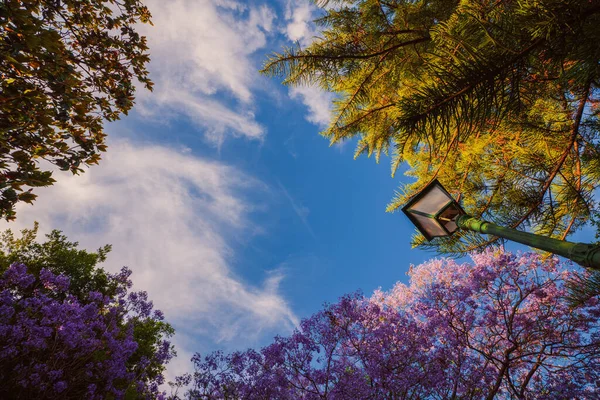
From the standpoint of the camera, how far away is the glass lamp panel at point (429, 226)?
2311mm

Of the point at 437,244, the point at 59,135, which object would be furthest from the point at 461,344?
the point at 59,135

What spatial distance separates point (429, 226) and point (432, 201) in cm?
23

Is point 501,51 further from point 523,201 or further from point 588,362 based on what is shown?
point 588,362

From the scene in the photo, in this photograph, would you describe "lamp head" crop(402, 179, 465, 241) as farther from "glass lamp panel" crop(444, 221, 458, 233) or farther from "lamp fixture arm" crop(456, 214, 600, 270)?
"lamp fixture arm" crop(456, 214, 600, 270)

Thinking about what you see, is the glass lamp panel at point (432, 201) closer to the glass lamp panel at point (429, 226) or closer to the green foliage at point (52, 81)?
the glass lamp panel at point (429, 226)

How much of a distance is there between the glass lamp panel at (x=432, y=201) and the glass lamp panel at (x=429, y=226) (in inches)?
2.8

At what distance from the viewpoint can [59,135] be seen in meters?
3.36

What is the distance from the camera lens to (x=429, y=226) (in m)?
2.40

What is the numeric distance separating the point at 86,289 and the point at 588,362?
57.9 ft

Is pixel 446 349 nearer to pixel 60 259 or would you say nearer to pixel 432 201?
pixel 432 201

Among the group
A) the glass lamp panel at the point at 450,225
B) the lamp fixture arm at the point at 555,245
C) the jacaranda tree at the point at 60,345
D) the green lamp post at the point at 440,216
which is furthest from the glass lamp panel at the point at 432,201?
the jacaranda tree at the point at 60,345

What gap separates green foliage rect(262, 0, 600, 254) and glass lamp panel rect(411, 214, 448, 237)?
0.58 m

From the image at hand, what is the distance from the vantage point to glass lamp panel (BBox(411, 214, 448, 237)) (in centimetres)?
231

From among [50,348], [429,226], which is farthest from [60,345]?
[429,226]
